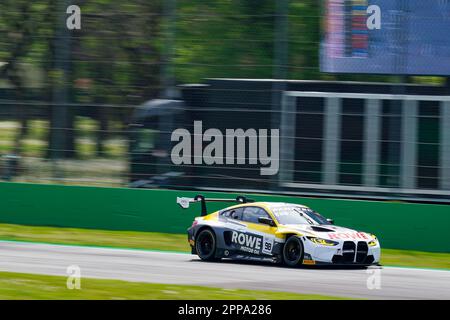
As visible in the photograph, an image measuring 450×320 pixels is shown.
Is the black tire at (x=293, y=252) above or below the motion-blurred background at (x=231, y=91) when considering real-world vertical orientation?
A: below

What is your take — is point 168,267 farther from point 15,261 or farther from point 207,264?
point 15,261

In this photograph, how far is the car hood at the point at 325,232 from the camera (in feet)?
42.2

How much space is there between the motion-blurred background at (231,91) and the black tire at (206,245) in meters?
3.66

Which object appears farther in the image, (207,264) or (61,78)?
(61,78)

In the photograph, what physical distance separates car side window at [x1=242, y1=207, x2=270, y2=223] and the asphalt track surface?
63 cm

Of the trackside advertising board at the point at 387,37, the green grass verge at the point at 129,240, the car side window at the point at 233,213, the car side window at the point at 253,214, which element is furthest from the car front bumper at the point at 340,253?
the trackside advertising board at the point at 387,37

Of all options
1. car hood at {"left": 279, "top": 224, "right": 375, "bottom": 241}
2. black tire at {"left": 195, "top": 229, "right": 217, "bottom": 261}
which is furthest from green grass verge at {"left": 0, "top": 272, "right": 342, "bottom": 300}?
black tire at {"left": 195, "top": 229, "right": 217, "bottom": 261}

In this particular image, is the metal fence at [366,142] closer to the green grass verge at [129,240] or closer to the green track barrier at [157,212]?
the green track barrier at [157,212]

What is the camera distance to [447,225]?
635 inches

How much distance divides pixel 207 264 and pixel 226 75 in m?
5.47

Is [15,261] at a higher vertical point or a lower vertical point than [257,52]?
lower

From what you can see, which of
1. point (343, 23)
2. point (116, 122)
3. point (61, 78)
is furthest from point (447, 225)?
point (61, 78)

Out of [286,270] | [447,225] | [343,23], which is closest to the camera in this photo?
[286,270]

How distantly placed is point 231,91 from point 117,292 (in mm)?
8201
